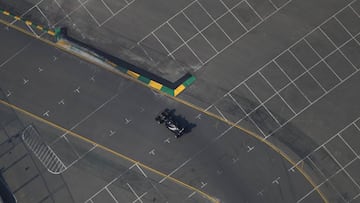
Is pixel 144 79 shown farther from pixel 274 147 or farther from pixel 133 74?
pixel 274 147

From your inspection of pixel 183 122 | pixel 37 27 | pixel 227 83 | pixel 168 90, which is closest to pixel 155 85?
pixel 168 90

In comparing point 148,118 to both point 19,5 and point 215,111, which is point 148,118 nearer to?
point 215,111

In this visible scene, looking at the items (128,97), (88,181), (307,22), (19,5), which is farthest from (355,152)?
(19,5)

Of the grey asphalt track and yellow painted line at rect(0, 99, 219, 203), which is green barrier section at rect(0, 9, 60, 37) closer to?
the grey asphalt track

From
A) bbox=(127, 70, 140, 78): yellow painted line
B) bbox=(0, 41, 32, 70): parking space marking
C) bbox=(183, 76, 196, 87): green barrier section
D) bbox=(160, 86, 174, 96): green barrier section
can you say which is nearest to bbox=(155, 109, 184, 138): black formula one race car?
bbox=(160, 86, 174, 96): green barrier section

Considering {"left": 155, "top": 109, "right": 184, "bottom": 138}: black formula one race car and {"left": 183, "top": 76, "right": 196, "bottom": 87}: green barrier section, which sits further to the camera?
{"left": 183, "top": 76, "right": 196, "bottom": 87}: green barrier section

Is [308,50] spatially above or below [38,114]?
below

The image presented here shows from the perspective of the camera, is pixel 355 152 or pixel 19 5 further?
pixel 19 5

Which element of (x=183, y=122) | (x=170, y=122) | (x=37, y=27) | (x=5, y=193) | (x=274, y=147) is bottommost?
(x=274, y=147)
